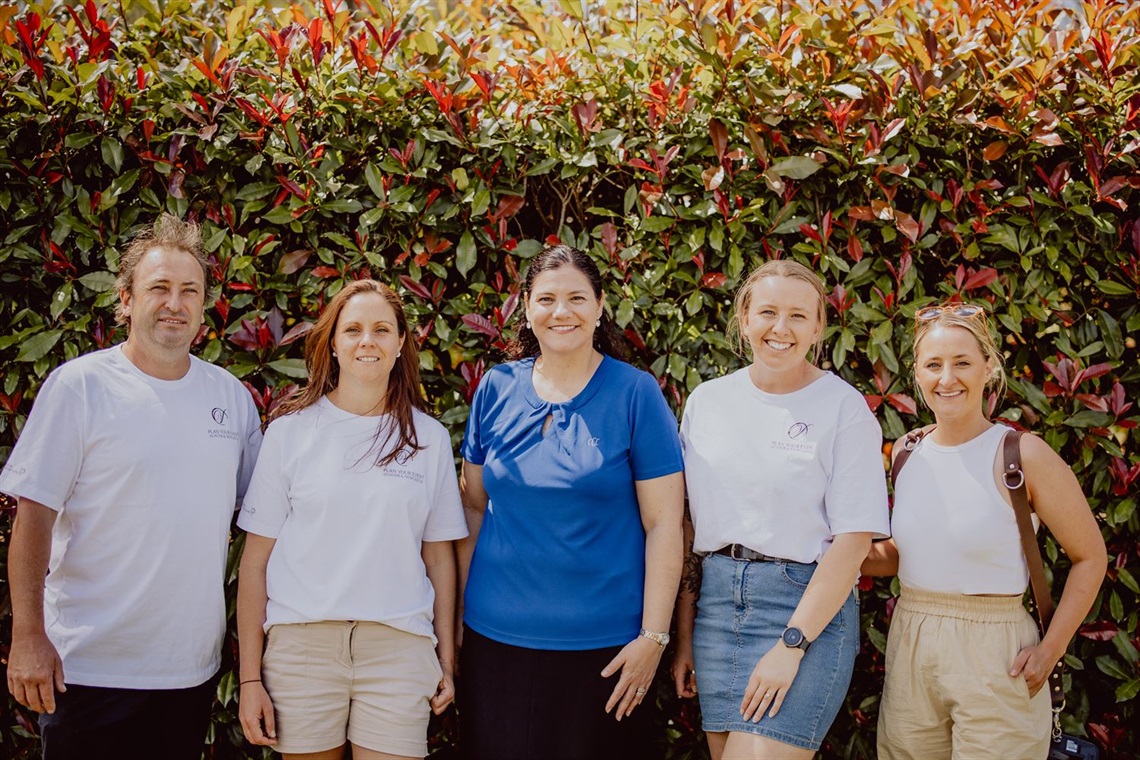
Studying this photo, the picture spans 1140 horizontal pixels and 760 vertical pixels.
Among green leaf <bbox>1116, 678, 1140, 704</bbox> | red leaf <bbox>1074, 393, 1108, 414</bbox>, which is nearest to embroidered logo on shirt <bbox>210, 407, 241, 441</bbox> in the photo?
red leaf <bbox>1074, 393, 1108, 414</bbox>

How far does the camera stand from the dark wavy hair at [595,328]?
9.23 feet

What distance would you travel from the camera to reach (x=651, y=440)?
2676 mm

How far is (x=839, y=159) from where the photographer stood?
3.11 m

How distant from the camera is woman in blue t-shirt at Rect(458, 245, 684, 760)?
8.59 feet

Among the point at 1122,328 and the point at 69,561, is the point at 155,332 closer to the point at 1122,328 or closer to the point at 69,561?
the point at 69,561

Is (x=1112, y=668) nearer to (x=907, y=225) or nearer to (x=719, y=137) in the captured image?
(x=907, y=225)

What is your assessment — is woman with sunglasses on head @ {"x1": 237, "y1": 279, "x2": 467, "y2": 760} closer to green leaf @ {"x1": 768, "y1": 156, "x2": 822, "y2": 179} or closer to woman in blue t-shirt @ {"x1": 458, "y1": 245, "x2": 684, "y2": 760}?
woman in blue t-shirt @ {"x1": 458, "y1": 245, "x2": 684, "y2": 760}

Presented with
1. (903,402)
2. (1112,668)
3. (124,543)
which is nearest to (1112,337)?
(903,402)

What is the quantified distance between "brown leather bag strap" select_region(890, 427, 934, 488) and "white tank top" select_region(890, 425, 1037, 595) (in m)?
0.10

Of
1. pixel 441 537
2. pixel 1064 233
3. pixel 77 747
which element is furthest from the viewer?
pixel 1064 233

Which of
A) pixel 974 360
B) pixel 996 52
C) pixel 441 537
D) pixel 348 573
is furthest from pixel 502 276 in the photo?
pixel 996 52

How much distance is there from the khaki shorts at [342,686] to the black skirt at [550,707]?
233mm

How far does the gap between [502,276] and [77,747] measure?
1969 mm

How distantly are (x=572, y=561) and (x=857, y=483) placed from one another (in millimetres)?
837
